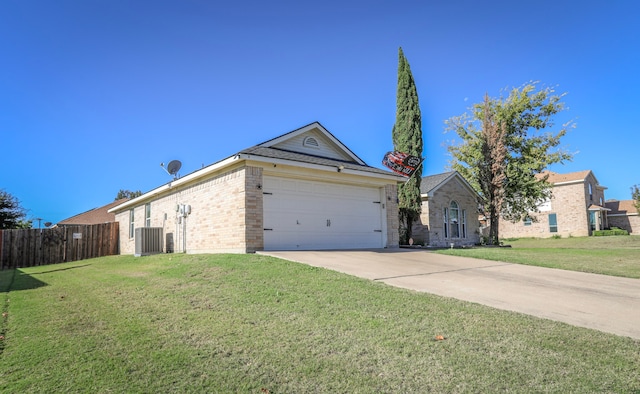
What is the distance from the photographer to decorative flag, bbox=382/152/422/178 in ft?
64.2

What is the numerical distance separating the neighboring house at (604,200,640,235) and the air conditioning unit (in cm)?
4276

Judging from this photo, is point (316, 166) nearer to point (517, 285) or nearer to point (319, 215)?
point (319, 215)

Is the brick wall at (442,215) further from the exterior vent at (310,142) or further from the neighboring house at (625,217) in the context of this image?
the neighboring house at (625,217)

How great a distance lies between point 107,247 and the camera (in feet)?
68.0

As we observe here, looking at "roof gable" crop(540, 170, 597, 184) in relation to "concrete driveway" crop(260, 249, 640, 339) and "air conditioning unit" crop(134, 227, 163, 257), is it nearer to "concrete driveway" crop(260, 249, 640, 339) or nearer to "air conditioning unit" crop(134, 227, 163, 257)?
"concrete driveway" crop(260, 249, 640, 339)

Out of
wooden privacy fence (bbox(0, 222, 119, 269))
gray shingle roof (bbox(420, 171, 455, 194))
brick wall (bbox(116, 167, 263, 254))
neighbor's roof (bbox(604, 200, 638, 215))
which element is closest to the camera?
brick wall (bbox(116, 167, 263, 254))

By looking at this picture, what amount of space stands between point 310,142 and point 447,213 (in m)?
12.1

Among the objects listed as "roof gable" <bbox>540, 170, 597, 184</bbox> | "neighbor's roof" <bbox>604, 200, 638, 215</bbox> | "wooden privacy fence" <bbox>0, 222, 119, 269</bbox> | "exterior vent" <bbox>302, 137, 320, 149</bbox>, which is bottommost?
"wooden privacy fence" <bbox>0, 222, 119, 269</bbox>

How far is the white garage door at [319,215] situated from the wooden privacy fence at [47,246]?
487 inches

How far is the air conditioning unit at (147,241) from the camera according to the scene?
15.3m

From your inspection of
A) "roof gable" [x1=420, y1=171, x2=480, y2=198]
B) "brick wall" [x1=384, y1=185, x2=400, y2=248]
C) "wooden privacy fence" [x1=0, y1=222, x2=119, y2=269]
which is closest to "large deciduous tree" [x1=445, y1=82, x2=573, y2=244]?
"roof gable" [x1=420, y1=171, x2=480, y2=198]

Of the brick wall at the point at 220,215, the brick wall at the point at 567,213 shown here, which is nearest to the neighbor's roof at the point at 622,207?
the brick wall at the point at 567,213

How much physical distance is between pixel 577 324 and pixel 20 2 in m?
14.8

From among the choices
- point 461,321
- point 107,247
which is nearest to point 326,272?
point 461,321
